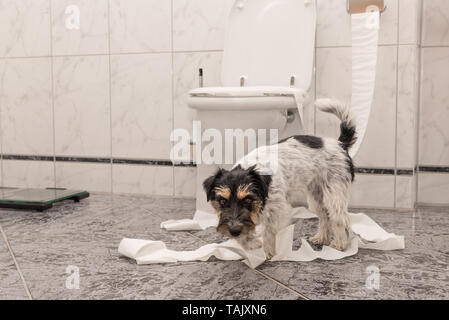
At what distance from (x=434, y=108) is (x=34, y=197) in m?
2.52

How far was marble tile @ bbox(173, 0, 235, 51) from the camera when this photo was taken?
3143 mm

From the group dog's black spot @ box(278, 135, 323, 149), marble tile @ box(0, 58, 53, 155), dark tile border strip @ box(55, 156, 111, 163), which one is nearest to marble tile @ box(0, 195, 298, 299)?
dog's black spot @ box(278, 135, 323, 149)

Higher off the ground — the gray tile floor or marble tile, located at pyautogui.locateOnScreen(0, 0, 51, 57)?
marble tile, located at pyautogui.locateOnScreen(0, 0, 51, 57)

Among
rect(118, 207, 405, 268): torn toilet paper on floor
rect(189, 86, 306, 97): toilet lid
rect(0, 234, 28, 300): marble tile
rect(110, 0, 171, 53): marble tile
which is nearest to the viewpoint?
rect(0, 234, 28, 300): marble tile

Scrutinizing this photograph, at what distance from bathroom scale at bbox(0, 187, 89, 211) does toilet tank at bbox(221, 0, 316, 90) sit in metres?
1.20

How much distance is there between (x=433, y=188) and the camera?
306 cm

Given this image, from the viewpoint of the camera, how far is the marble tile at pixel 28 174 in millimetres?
3648

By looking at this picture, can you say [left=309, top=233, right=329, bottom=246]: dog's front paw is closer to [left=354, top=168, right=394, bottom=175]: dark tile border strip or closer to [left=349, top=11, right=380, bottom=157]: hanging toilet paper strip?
[left=349, top=11, right=380, bottom=157]: hanging toilet paper strip

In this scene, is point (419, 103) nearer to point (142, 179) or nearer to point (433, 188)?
point (433, 188)

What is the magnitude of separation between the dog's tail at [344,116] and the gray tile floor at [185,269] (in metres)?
0.49

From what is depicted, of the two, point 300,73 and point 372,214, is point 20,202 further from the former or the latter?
point 372,214

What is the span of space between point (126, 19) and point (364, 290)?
2.53 metres

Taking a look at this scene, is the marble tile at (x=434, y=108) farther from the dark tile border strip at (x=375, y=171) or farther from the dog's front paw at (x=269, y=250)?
the dog's front paw at (x=269, y=250)

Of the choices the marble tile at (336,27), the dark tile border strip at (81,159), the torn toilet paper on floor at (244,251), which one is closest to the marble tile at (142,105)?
the dark tile border strip at (81,159)
